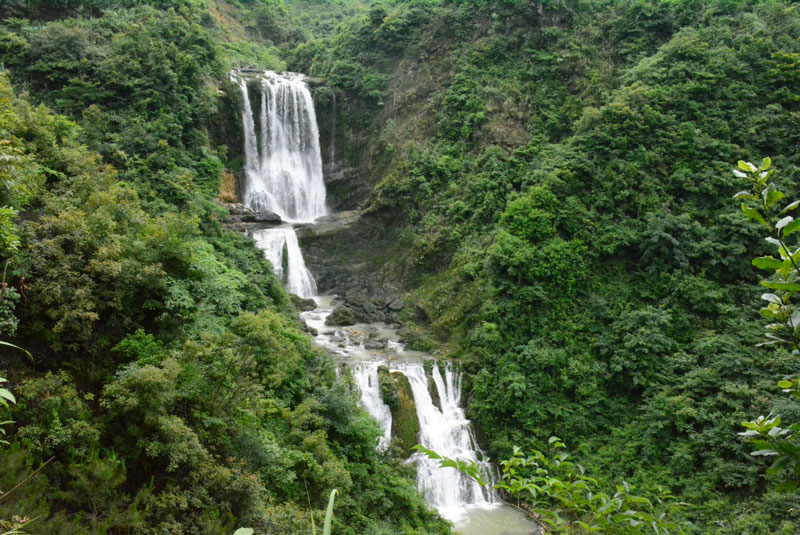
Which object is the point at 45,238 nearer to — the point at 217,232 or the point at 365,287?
the point at 217,232

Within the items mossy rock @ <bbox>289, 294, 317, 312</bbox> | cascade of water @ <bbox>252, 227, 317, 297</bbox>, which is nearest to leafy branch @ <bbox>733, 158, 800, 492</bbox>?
mossy rock @ <bbox>289, 294, 317, 312</bbox>

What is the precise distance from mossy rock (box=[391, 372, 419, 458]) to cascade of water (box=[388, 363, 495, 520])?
19 centimetres

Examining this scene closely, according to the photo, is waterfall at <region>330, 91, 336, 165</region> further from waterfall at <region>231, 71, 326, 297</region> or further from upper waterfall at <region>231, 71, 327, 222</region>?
upper waterfall at <region>231, 71, 327, 222</region>

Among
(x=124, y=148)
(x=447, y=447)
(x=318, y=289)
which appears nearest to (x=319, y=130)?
(x=318, y=289)

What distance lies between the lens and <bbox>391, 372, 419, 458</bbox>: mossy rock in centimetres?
1381

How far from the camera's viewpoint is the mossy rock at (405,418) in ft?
45.3

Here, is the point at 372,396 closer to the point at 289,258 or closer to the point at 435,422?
the point at 435,422

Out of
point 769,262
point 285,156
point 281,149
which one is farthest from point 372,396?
point 281,149

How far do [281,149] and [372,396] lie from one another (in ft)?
48.3

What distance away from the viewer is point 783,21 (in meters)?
19.2

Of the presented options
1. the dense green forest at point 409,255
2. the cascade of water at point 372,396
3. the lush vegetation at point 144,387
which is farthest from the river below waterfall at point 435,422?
the lush vegetation at point 144,387

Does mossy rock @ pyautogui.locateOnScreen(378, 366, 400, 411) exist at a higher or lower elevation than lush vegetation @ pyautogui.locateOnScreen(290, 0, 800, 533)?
lower

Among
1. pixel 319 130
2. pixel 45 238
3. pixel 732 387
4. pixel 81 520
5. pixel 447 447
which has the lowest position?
pixel 447 447

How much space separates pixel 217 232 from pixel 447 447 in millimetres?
9308
